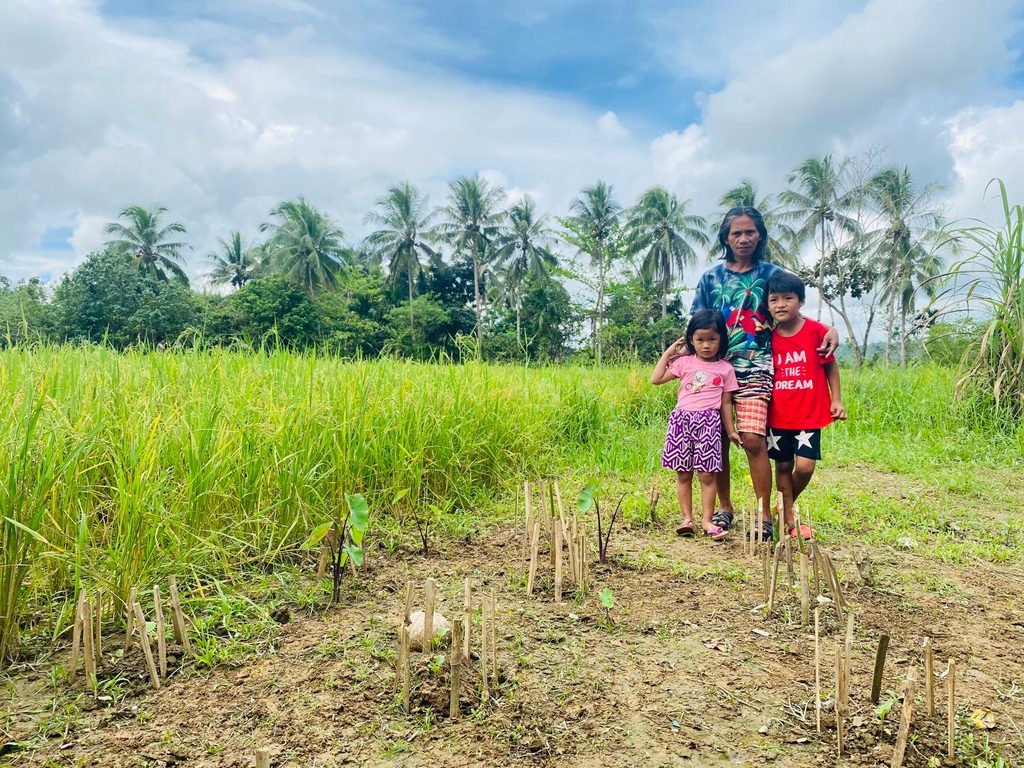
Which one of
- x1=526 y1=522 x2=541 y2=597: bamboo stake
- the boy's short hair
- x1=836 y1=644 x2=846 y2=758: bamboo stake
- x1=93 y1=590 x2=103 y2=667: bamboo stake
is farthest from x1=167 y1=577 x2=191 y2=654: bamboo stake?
the boy's short hair

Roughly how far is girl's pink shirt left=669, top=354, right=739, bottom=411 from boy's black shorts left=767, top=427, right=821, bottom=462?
0.32m

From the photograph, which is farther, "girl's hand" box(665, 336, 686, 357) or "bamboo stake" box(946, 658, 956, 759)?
"girl's hand" box(665, 336, 686, 357)

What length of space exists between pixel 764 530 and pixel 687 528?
1.31 feet

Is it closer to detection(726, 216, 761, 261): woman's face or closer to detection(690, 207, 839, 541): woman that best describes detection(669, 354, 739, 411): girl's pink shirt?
detection(690, 207, 839, 541): woman

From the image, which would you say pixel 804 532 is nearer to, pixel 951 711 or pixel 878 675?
pixel 878 675

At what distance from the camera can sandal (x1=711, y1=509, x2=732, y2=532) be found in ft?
11.6

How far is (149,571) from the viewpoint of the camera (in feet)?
7.86

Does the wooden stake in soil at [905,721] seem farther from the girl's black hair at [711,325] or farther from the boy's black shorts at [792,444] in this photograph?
the girl's black hair at [711,325]

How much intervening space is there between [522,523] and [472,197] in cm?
3815

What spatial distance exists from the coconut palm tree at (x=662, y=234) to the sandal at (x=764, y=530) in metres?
36.5

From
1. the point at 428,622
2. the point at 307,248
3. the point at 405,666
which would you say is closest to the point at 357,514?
the point at 428,622

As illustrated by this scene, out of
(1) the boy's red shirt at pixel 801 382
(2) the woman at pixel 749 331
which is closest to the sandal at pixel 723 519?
(2) the woman at pixel 749 331

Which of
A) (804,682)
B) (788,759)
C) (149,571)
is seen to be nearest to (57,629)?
→ (149,571)

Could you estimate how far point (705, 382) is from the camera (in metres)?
3.50
